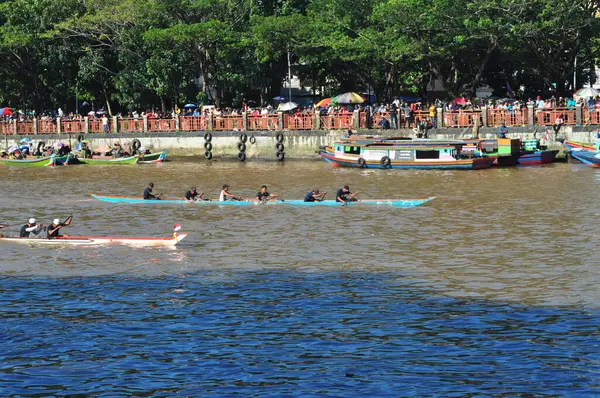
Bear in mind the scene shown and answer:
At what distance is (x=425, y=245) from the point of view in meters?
25.9

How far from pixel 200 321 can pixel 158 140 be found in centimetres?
4167

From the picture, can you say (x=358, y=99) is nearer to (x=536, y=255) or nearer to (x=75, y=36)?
(x=75, y=36)

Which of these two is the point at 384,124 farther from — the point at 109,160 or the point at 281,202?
the point at 281,202

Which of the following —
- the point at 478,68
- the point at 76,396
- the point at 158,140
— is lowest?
the point at 76,396

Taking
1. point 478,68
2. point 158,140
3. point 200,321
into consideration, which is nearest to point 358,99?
point 478,68

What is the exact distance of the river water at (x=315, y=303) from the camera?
1494 centimetres

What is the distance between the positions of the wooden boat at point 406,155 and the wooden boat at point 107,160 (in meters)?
12.7

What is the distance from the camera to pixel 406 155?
46562 mm

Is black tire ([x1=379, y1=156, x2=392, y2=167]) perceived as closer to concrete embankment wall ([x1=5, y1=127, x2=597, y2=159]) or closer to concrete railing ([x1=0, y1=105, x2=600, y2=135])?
concrete embankment wall ([x1=5, y1=127, x2=597, y2=159])

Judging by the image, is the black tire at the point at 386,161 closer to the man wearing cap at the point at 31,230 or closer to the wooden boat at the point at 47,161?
→ the wooden boat at the point at 47,161

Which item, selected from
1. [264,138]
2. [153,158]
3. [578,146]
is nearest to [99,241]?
[578,146]

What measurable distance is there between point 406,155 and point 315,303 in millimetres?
27945

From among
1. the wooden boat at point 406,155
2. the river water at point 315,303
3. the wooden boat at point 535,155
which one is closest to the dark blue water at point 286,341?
the river water at point 315,303

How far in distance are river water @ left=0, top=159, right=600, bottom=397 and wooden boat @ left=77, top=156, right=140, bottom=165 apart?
2077 cm
